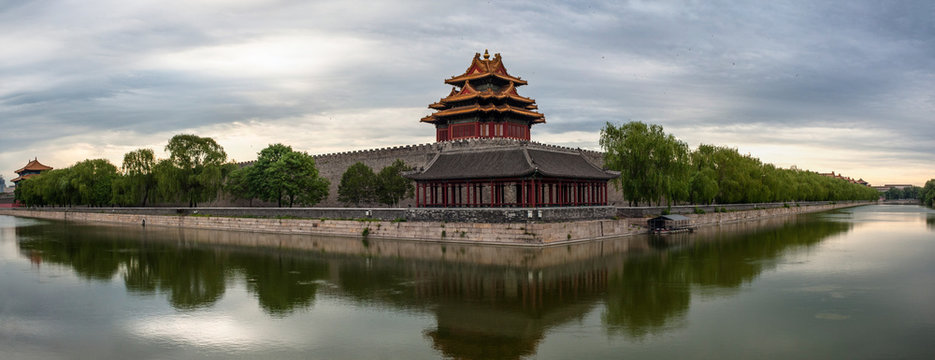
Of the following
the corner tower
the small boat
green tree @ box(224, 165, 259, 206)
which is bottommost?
the small boat

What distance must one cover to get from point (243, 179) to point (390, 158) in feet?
34.2

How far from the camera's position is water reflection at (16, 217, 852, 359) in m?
13.0

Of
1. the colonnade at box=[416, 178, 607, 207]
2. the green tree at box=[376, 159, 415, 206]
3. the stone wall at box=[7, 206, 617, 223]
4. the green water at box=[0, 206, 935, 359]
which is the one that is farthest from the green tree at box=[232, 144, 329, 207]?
the green water at box=[0, 206, 935, 359]

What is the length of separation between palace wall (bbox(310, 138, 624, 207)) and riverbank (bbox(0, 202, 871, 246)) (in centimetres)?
782

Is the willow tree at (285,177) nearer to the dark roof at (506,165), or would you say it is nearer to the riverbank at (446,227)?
the riverbank at (446,227)

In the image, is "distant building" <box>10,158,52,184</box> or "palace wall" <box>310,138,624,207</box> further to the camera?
"distant building" <box>10,158,52,184</box>

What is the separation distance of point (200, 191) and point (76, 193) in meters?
22.5

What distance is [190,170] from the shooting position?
150ft

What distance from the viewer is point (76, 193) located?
59.9m

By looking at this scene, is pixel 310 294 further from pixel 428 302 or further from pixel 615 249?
pixel 615 249

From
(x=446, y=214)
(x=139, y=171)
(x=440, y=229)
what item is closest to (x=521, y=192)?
(x=446, y=214)

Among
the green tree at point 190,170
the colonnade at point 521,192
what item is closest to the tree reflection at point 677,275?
the colonnade at point 521,192

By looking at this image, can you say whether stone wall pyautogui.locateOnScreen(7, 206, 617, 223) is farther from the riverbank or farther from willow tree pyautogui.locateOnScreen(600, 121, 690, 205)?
willow tree pyautogui.locateOnScreen(600, 121, 690, 205)

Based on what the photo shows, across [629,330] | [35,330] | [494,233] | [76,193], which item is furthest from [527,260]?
[76,193]
